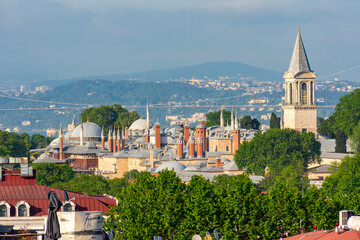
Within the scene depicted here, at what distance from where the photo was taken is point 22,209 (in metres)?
39.9

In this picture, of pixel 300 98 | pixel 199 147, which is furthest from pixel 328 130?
pixel 199 147

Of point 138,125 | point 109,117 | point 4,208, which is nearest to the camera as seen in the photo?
point 4,208

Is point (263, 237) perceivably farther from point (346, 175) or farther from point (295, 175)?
point (295, 175)

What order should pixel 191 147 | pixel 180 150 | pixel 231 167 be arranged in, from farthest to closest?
pixel 191 147, pixel 180 150, pixel 231 167

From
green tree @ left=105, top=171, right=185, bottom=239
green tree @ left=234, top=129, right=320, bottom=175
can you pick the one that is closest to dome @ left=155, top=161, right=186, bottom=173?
green tree @ left=234, top=129, right=320, bottom=175

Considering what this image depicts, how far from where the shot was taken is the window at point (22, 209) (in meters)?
39.3

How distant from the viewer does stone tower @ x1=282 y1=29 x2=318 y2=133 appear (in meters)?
123

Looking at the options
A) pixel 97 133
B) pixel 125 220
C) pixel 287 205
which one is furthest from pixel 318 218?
pixel 97 133

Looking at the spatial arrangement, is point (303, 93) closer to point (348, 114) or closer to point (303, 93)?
point (303, 93)

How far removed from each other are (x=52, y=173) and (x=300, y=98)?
2793 centimetres

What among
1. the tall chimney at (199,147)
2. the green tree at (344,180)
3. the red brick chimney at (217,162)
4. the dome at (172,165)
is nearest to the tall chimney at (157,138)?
the tall chimney at (199,147)

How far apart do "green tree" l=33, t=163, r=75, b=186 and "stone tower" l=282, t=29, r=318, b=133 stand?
79.8 feet

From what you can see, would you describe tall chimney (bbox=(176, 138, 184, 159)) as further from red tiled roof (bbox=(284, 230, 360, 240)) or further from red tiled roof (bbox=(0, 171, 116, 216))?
red tiled roof (bbox=(284, 230, 360, 240))

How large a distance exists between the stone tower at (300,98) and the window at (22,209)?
8396 centimetres
